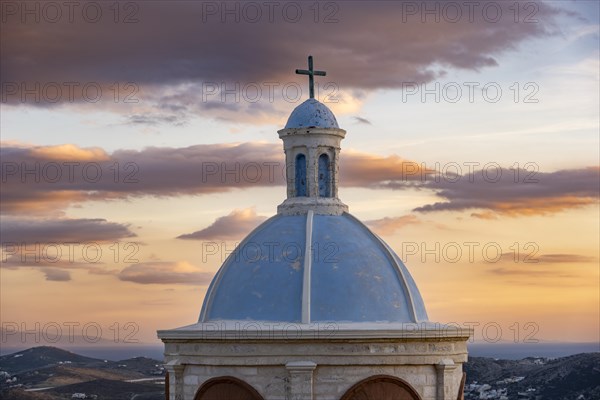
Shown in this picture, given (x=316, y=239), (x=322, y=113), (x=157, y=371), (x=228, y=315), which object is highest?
(x=322, y=113)

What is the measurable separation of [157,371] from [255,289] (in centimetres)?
8722

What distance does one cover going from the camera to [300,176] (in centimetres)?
3209

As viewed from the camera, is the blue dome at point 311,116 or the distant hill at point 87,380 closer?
the blue dome at point 311,116

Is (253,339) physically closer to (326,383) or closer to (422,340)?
(326,383)

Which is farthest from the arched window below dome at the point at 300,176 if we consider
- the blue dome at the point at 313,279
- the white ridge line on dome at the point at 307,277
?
the white ridge line on dome at the point at 307,277

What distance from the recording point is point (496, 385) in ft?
259

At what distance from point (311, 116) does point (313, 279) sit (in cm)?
491

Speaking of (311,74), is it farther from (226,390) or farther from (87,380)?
(87,380)

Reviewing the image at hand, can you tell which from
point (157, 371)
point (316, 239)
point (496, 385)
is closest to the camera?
point (316, 239)

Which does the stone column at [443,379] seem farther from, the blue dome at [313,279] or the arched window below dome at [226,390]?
the arched window below dome at [226,390]

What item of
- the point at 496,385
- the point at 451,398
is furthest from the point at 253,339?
the point at 496,385

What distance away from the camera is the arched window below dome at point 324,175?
105ft

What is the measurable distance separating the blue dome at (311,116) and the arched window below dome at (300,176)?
2.85 ft

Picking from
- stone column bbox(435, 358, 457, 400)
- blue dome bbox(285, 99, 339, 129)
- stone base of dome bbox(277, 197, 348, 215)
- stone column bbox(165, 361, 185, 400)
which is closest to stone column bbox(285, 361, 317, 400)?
stone column bbox(165, 361, 185, 400)
